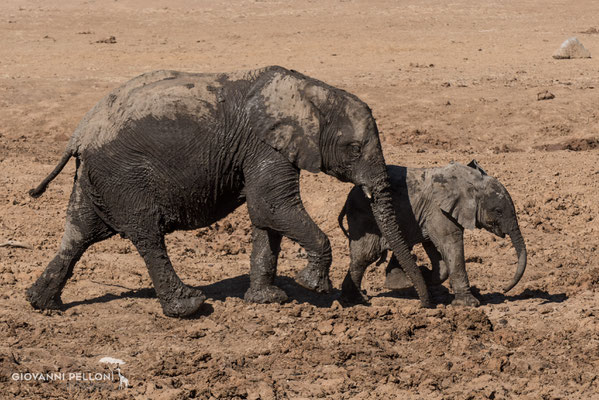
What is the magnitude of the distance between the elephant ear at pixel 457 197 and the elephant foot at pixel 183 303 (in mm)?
2400

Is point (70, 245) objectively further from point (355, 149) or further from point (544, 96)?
point (544, 96)

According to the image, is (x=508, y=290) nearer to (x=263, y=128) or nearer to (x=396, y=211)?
(x=396, y=211)

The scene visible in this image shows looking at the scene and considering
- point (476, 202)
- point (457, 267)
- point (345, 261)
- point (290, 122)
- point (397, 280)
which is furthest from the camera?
point (345, 261)

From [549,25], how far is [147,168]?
20.8m

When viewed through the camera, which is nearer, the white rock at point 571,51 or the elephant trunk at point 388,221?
the elephant trunk at point 388,221

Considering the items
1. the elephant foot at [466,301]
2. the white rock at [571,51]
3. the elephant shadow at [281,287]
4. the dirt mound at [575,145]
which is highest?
the white rock at [571,51]

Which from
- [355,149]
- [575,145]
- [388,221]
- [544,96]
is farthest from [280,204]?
[544,96]

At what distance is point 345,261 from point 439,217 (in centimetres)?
201

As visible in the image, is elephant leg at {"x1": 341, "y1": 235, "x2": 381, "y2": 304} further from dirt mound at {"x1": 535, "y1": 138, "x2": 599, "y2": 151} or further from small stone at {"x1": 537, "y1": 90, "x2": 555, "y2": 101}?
small stone at {"x1": 537, "y1": 90, "x2": 555, "y2": 101}

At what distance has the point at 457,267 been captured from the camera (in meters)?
8.61

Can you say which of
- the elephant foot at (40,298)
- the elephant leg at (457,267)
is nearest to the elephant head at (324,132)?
the elephant leg at (457,267)

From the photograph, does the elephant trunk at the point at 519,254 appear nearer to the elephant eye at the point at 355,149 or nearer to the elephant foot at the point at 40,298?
the elephant eye at the point at 355,149

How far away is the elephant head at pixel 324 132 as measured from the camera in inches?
307

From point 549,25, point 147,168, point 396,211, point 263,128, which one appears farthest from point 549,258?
point 549,25
